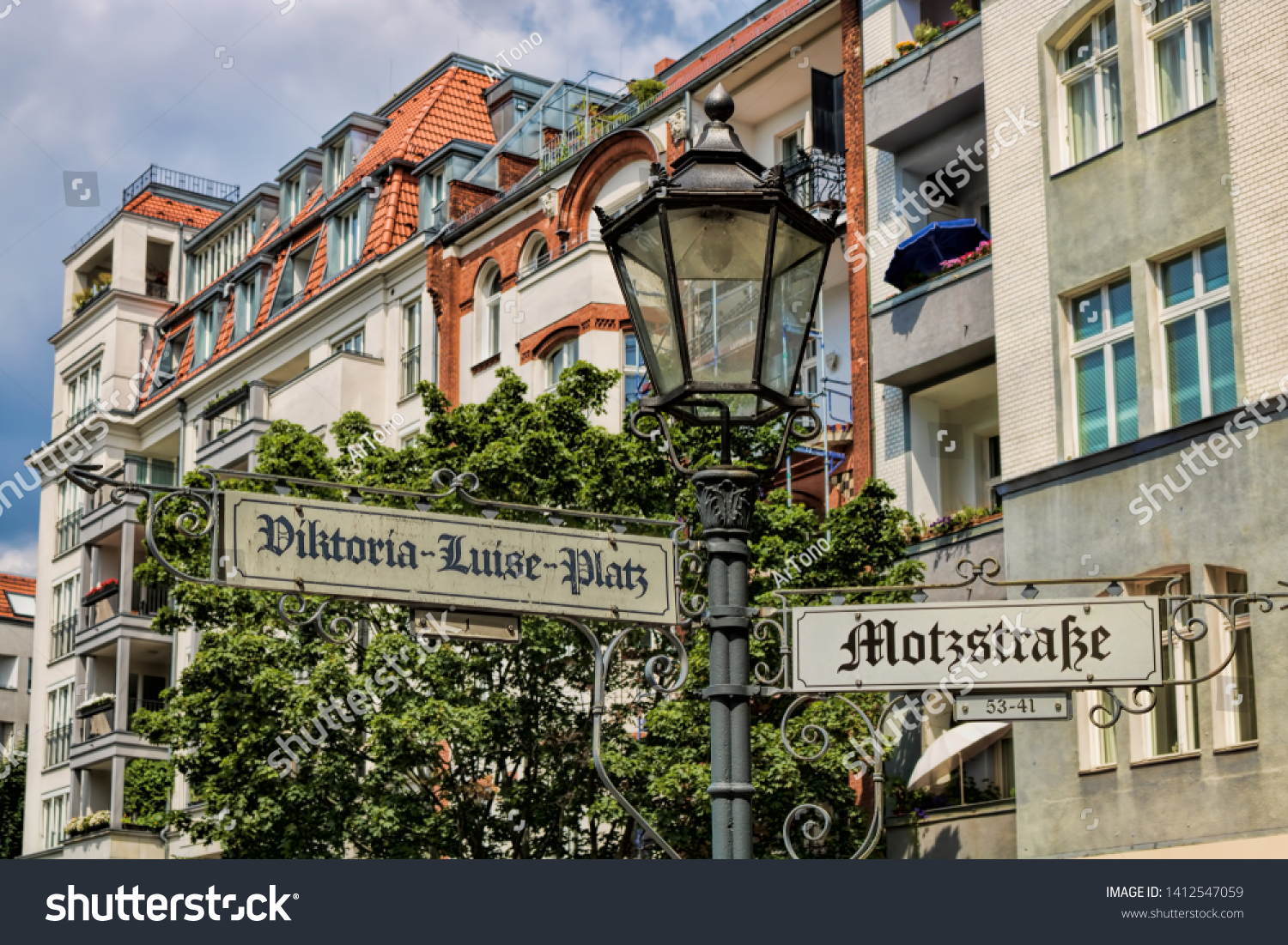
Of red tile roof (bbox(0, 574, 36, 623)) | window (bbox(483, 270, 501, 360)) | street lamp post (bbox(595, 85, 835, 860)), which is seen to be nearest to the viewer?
street lamp post (bbox(595, 85, 835, 860))

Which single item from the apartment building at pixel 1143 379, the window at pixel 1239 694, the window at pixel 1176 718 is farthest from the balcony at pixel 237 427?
the window at pixel 1239 694

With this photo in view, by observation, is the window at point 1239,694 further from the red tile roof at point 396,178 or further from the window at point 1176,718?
the red tile roof at point 396,178

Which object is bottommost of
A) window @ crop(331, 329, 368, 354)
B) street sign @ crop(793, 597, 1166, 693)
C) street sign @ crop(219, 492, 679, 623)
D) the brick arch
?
street sign @ crop(793, 597, 1166, 693)

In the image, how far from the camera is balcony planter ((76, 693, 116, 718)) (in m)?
45.7

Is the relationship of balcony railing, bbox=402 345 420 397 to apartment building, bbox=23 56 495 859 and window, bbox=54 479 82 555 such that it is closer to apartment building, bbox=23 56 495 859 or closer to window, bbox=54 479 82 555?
apartment building, bbox=23 56 495 859

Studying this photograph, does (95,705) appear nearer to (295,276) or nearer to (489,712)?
(295,276)

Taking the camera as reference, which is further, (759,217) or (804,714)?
(804,714)

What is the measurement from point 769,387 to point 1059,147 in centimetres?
1544

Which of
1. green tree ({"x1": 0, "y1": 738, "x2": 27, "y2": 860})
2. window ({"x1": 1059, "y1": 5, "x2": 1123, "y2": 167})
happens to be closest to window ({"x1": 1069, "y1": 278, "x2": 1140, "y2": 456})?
window ({"x1": 1059, "y1": 5, "x2": 1123, "y2": 167})

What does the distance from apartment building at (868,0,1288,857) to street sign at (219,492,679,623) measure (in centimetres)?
990

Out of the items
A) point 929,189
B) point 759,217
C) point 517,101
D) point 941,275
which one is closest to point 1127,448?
point 941,275

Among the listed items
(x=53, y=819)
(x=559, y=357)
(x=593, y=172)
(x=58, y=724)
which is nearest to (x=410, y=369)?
(x=559, y=357)
